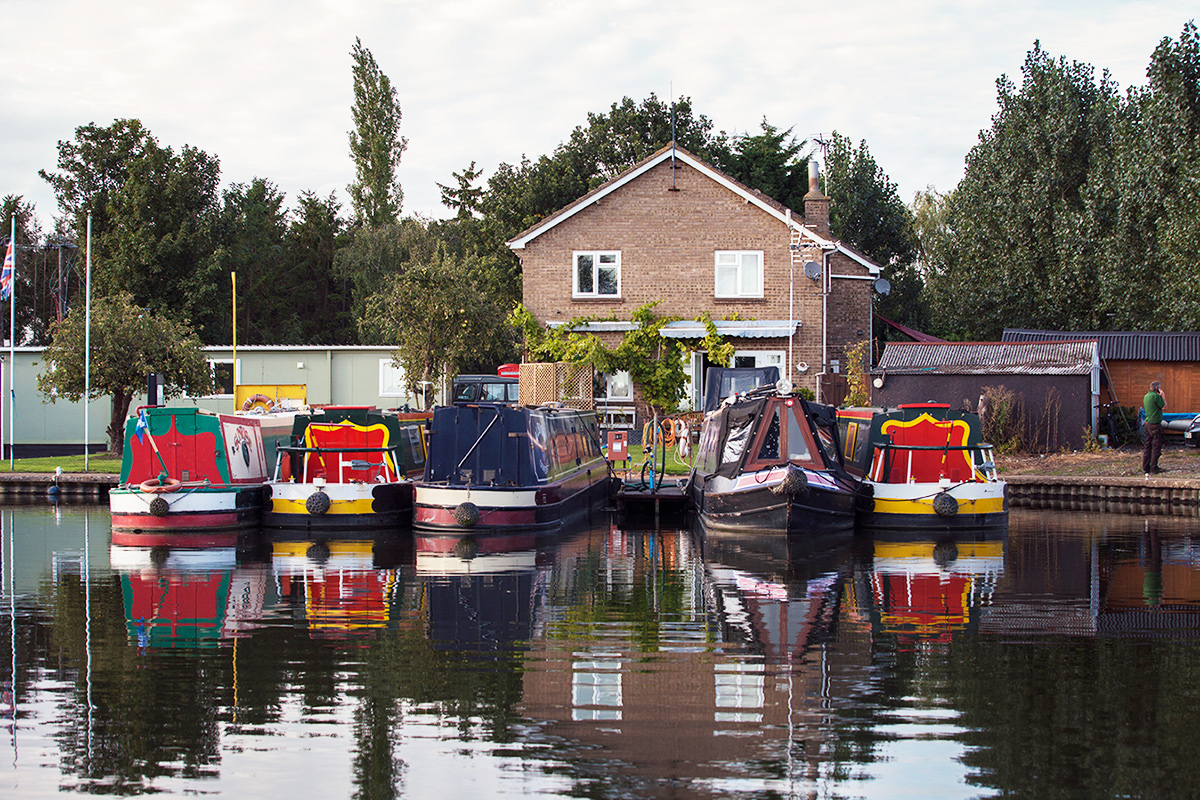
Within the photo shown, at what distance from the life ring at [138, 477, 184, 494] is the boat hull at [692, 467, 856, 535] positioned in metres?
9.26

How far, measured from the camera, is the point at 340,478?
20.0 metres

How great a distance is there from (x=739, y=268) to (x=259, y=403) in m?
14.0

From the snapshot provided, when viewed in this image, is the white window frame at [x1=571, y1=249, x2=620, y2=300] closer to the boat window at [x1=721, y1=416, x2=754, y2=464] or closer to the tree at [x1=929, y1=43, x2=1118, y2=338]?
the boat window at [x1=721, y1=416, x2=754, y2=464]

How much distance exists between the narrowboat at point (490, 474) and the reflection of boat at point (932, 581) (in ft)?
18.4

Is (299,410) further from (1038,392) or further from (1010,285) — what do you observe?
(1010,285)

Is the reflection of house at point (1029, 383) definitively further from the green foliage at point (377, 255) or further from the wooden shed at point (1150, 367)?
the green foliage at point (377, 255)

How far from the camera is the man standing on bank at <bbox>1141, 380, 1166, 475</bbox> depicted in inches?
932

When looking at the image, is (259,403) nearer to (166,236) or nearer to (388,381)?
(388,381)

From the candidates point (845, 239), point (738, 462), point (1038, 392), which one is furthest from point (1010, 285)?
point (738, 462)

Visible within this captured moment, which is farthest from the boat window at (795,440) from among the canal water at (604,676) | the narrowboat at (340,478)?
the narrowboat at (340,478)

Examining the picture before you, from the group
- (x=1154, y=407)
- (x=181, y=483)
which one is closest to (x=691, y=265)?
(x=1154, y=407)

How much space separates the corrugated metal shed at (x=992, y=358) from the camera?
89.2 feet

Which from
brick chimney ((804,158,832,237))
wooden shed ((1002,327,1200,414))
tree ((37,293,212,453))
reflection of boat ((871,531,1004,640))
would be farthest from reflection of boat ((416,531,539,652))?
wooden shed ((1002,327,1200,414))

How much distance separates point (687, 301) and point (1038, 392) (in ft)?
32.9
